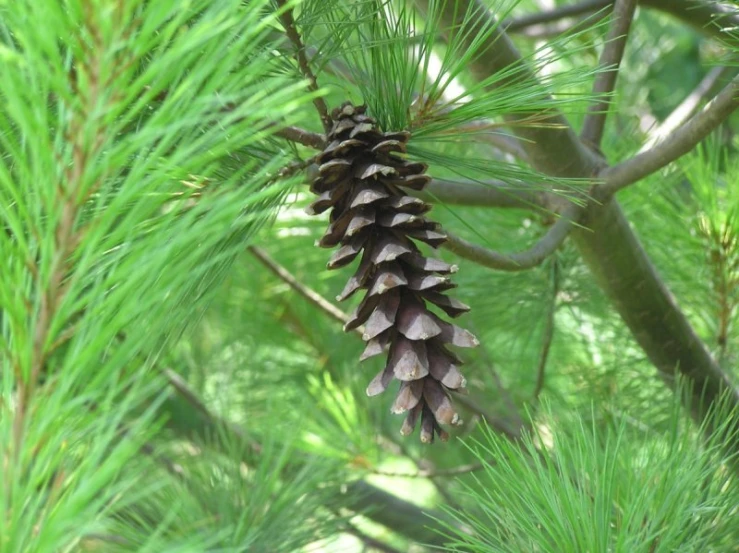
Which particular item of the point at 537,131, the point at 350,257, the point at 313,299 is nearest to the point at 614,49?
the point at 537,131

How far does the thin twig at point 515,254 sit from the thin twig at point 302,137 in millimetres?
90

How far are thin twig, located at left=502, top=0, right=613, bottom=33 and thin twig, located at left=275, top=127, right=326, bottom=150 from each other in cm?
41

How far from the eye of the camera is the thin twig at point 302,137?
462 millimetres

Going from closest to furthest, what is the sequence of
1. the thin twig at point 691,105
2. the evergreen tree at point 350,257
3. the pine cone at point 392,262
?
1. the evergreen tree at point 350,257
2. the pine cone at point 392,262
3. the thin twig at point 691,105

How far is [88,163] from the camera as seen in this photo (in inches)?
10.3

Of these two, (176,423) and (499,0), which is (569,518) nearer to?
(499,0)

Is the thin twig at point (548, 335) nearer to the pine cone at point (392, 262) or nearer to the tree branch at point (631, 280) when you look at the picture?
the tree branch at point (631, 280)

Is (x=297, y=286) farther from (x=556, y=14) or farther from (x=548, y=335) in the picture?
(x=556, y=14)

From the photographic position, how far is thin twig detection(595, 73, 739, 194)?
525mm

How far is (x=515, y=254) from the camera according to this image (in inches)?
22.3

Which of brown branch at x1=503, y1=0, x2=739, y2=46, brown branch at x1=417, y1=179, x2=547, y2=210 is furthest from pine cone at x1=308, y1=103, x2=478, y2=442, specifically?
brown branch at x1=503, y1=0, x2=739, y2=46

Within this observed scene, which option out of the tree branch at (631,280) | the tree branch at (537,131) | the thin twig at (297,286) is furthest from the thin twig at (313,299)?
the tree branch at (537,131)

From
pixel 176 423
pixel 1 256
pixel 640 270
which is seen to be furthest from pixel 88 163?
pixel 176 423

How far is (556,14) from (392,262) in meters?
0.58
